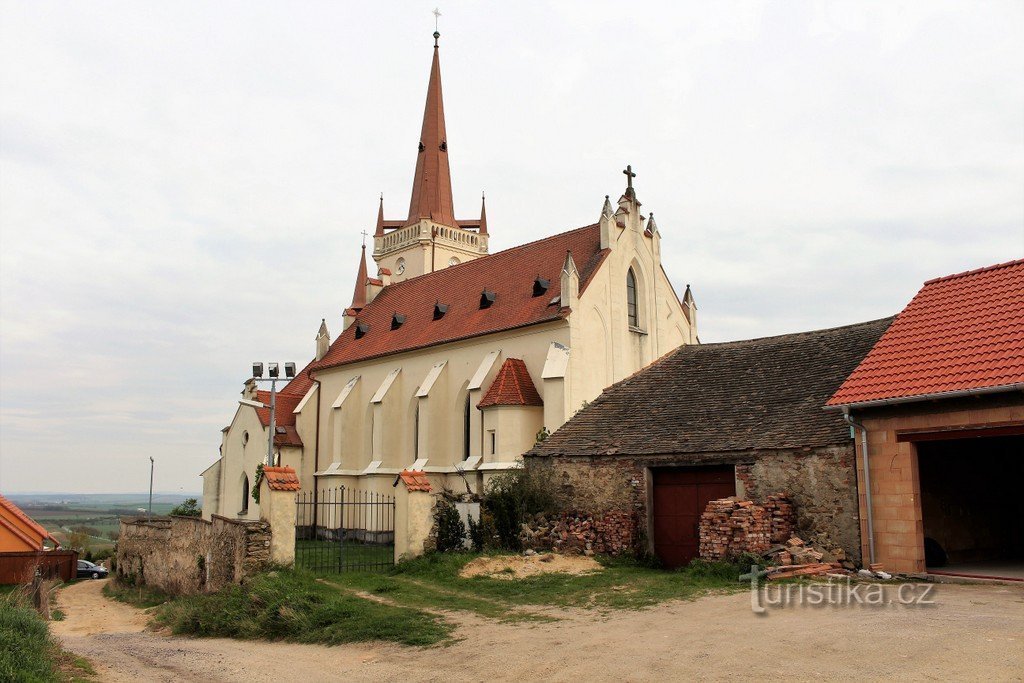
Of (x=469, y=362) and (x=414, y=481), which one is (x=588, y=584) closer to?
(x=414, y=481)

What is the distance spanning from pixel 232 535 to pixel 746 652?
1222 cm

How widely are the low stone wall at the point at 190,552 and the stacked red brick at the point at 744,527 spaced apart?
9519mm

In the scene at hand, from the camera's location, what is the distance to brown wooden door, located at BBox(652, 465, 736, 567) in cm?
1952

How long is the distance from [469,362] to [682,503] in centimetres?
1305

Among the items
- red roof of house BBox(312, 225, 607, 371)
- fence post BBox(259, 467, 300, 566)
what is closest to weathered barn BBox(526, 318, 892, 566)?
red roof of house BBox(312, 225, 607, 371)

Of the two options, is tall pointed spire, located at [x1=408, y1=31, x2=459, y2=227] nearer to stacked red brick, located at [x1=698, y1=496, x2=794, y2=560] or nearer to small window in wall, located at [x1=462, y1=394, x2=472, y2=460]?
small window in wall, located at [x1=462, y1=394, x2=472, y2=460]

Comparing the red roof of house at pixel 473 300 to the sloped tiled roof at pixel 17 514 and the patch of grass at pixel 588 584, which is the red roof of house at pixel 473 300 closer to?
the patch of grass at pixel 588 584

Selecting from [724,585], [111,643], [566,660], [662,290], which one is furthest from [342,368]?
[566,660]

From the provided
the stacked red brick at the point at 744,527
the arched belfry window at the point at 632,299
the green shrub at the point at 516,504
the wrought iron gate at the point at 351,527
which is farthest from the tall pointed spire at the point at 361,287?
the stacked red brick at the point at 744,527

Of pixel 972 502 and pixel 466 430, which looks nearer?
pixel 972 502

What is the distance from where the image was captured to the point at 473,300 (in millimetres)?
33844

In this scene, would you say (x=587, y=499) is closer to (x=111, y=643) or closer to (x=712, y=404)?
(x=712, y=404)

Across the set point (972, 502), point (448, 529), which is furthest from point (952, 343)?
point (448, 529)

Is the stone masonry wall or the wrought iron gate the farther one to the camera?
the wrought iron gate
